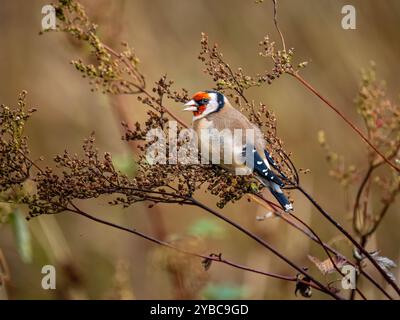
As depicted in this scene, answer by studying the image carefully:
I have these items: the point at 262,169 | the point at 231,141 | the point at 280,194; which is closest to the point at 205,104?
the point at 231,141

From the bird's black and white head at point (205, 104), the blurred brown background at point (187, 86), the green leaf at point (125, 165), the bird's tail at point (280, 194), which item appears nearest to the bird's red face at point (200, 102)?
the bird's black and white head at point (205, 104)

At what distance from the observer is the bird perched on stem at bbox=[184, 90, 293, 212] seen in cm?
313

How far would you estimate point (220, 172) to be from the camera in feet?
9.41

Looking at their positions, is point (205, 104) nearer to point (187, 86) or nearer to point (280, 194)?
point (280, 194)

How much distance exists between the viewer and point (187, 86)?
623 centimetres

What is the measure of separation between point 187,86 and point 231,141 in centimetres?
293

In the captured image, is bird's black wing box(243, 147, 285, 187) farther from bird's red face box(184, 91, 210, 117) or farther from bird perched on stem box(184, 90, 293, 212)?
bird's red face box(184, 91, 210, 117)

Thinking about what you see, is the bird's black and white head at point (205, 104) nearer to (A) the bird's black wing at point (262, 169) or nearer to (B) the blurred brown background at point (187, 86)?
(A) the bird's black wing at point (262, 169)

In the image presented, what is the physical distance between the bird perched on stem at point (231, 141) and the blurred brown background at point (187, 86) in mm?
2244

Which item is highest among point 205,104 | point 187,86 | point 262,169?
point 187,86

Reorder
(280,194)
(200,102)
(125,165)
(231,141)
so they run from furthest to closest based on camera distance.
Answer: (125,165) → (200,102) → (231,141) → (280,194)
